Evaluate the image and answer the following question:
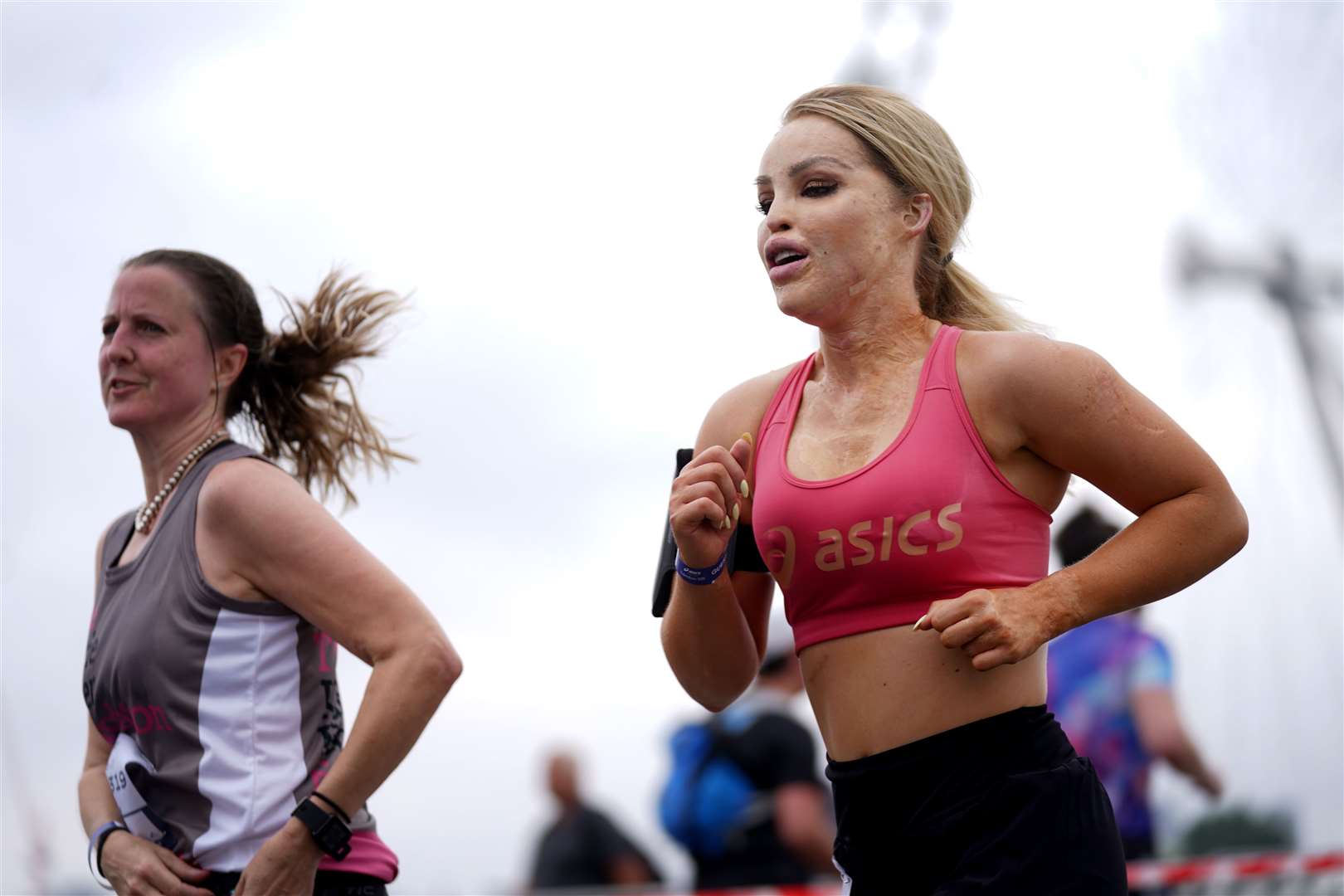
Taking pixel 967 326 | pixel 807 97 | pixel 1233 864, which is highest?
pixel 807 97

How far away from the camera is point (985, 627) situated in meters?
2.06

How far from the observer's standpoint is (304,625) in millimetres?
2834

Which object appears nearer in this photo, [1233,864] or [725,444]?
[725,444]

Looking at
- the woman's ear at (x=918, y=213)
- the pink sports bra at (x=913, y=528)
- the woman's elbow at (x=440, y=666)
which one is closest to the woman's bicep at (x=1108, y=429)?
the pink sports bra at (x=913, y=528)

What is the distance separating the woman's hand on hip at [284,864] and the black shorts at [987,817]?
3.14ft

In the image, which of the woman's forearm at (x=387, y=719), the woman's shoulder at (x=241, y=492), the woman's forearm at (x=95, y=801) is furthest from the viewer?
the woman's forearm at (x=95, y=801)

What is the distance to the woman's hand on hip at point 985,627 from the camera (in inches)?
81.0

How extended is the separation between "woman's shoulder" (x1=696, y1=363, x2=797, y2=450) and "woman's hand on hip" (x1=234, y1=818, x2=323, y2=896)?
0.97 m

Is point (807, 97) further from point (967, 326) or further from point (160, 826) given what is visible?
point (160, 826)

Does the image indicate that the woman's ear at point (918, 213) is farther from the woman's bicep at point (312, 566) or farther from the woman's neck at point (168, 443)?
the woman's neck at point (168, 443)

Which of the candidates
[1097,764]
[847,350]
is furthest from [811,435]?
[1097,764]

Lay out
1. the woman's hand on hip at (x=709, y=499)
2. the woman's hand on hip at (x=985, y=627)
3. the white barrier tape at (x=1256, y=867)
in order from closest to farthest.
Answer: the woman's hand on hip at (x=985, y=627) → the woman's hand on hip at (x=709, y=499) → the white barrier tape at (x=1256, y=867)

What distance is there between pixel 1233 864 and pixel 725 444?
5777mm

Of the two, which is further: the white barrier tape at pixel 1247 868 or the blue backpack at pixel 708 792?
the white barrier tape at pixel 1247 868
